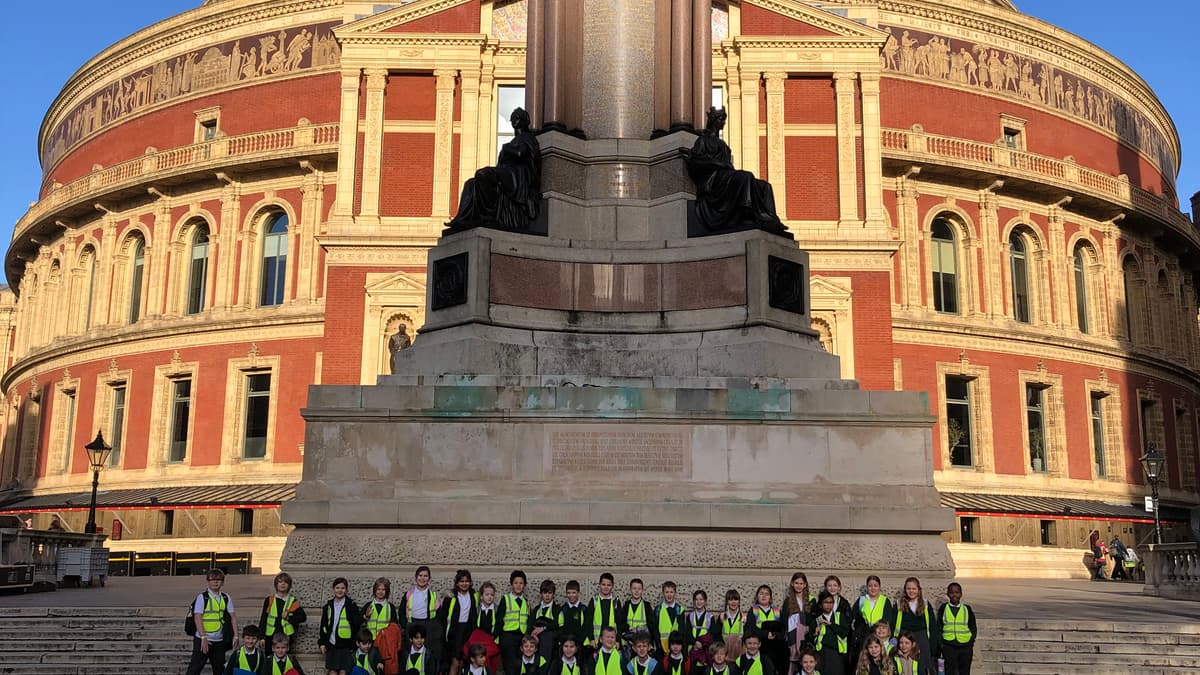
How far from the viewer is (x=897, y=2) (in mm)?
49500

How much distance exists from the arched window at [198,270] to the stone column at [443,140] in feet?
43.3

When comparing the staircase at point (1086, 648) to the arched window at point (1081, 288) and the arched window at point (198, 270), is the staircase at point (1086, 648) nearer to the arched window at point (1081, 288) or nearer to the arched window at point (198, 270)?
the arched window at point (1081, 288)

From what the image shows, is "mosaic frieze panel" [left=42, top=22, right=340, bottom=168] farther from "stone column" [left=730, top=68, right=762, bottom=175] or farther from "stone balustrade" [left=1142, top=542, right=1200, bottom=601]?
"stone balustrade" [left=1142, top=542, right=1200, bottom=601]

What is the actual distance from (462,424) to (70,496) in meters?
42.0

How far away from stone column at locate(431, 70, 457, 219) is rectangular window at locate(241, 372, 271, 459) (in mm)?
11194

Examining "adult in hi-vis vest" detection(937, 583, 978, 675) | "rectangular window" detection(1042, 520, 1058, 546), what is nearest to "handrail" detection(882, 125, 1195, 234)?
"rectangular window" detection(1042, 520, 1058, 546)

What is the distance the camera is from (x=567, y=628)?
36.9 ft

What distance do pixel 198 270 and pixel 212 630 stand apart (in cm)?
4074

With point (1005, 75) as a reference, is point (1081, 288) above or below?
below

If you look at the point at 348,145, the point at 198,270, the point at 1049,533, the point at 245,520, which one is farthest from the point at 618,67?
the point at 198,270

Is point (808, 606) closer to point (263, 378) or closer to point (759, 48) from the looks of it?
point (759, 48)

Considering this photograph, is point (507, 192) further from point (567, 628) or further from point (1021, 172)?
point (1021, 172)

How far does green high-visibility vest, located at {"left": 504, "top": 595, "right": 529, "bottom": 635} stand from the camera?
11.2 m

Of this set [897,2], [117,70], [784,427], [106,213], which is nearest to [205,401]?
[106,213]
